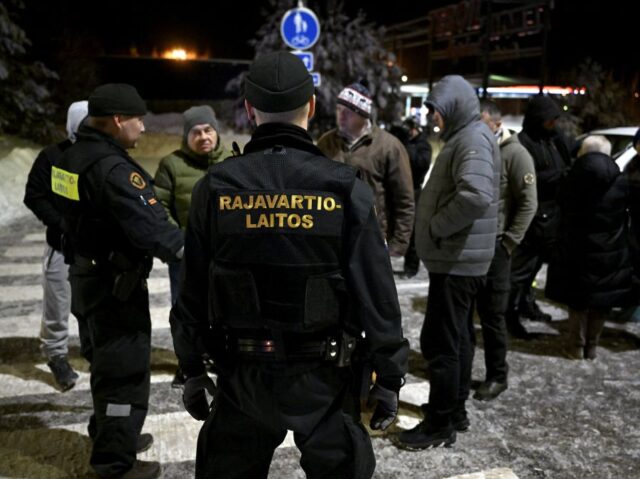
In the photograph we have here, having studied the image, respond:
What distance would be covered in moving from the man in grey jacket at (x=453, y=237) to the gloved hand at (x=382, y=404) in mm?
1394

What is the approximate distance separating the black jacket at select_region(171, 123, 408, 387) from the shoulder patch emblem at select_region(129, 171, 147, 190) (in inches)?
35.8

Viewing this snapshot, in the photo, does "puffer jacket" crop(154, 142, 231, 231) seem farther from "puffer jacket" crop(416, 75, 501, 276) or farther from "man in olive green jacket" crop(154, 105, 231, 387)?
"puffer jacket" crop(416, 75, 501, 276)

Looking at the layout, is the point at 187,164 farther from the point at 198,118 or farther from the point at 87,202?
the point at 87,202

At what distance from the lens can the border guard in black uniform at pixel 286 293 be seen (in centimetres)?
209

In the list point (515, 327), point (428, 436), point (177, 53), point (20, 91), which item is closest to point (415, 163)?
point (515, 327)

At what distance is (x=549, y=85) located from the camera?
1214 inches

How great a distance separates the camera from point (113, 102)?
10.4ft

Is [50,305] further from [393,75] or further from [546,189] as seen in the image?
[393,75]

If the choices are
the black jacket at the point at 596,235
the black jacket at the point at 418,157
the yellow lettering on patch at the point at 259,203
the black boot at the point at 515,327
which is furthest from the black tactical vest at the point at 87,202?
the black jacket at the point at 418,157

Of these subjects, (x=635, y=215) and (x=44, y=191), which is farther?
(x=635, y=215)

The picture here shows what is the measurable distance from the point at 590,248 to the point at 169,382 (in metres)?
→ 3.56

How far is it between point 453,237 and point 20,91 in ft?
51.8

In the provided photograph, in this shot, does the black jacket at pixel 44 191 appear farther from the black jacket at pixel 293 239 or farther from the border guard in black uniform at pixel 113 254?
the black jacket at pixel 293 239

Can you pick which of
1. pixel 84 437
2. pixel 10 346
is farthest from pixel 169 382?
pixel 10 346
